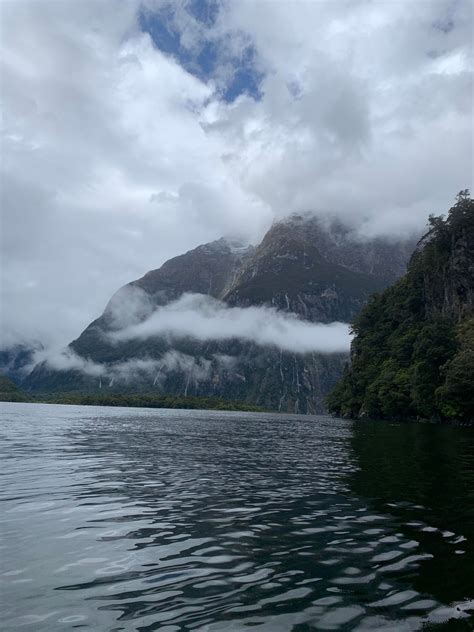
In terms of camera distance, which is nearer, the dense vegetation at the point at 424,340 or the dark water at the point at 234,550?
the dark water at the point at 234,550

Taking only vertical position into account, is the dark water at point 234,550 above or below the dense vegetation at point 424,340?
below

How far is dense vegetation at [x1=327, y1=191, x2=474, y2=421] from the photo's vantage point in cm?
10469

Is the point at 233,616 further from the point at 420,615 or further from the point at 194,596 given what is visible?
the point at 420,615

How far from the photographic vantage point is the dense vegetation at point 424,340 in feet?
343

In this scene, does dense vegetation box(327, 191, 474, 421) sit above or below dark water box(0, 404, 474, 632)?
above

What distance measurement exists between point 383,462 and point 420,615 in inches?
1116

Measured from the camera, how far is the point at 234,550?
14.3 metres

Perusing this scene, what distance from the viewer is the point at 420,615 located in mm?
9758

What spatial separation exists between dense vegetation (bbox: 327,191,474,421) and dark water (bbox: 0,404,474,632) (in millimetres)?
77777

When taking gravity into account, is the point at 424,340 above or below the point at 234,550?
above

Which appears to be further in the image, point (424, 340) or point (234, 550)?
point (424, 340)

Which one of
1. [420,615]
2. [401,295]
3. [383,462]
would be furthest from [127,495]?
[401,295]

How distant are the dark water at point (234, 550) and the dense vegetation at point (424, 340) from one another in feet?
255

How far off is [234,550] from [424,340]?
114 meters
